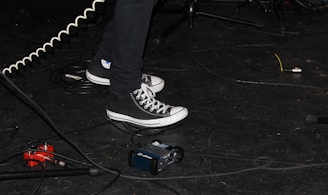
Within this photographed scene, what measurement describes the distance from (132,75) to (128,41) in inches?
5.3

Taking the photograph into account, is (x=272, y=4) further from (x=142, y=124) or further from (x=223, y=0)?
(x=142, y=124)

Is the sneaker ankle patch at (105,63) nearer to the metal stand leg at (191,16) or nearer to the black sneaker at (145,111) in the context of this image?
the black sneaker at (145,111)

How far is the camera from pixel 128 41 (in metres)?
2.01

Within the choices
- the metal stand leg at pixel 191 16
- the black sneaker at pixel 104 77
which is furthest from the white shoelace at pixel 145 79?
the metal stand leg at pixel 191 16

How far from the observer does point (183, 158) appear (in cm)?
193

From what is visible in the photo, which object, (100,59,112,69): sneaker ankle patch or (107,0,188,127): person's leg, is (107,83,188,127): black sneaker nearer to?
(107,0,188,127): person's leg

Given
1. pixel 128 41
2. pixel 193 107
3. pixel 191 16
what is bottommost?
pixel 193 107

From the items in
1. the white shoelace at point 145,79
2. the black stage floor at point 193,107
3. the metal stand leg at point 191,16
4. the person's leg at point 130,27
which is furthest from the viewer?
the metal stand leg at point 191,16

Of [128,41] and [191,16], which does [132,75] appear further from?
[191,16]

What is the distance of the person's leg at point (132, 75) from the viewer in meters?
1.97

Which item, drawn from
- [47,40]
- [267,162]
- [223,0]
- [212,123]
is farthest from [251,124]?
[223,0]

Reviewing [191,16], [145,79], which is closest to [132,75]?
[145,79]

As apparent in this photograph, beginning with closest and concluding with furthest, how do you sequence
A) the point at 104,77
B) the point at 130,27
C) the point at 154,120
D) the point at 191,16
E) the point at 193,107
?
the point at 130,27 → the point at 154,120 → the point at 193,107 → the point at 104,77 → the point at 191,16

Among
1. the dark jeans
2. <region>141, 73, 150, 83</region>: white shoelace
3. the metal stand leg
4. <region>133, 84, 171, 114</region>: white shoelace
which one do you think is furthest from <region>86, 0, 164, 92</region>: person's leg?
the metal stand leg
